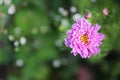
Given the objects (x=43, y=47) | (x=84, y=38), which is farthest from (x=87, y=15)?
(x=43, y=47)

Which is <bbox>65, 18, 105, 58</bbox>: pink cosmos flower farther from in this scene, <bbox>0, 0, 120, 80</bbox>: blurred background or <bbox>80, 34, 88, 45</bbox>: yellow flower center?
<bbox>0, 0, 120, 80</bbox>: blurred background

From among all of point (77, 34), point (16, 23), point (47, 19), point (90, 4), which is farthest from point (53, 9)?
point (77, 34)

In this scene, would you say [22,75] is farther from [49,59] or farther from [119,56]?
[119,56]

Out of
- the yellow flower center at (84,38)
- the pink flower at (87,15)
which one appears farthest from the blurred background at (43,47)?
the yellow flower center at (84,38)

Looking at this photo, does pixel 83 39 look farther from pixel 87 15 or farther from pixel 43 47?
pixel 43 47

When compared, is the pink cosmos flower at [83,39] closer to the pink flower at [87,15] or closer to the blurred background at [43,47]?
the pink flower at [87,15]

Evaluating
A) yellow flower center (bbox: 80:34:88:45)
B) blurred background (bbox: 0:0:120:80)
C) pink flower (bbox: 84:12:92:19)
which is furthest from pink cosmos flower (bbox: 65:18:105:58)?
blurred background (bbox: 0:0:120:80)
